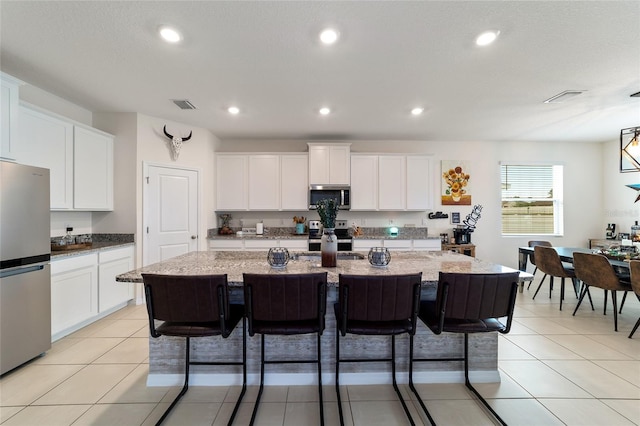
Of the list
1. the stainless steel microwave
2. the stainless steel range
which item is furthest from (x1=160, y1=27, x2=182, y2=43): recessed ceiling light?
the stainless steel range

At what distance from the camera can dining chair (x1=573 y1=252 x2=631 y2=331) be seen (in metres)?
3.07

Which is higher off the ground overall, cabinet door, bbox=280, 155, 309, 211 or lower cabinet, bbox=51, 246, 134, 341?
cabinet door, bbox=280, 155, 309, 211

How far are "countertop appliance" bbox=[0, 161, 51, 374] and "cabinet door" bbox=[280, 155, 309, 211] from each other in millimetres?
3026

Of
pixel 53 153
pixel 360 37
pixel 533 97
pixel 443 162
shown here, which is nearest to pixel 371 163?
pixel 443 162

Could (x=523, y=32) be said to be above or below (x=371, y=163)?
above

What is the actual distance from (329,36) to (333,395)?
262 centimetres

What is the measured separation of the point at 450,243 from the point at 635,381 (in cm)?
318

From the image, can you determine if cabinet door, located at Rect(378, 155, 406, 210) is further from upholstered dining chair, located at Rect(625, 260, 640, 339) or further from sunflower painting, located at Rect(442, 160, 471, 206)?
upholstered dining chair, located at Rect(625, 260, 640, 339)

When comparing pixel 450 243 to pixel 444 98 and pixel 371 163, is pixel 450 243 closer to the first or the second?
pixel 371 163

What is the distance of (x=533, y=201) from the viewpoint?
550cm

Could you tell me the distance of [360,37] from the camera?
214 centimetres

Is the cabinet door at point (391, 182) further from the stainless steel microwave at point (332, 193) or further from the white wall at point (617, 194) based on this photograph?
the white wall at point (617, 194)

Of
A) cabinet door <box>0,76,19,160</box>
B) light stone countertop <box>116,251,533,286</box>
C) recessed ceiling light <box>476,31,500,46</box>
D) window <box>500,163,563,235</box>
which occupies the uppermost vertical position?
recessed ceiling light <box>476,31,500,46</box>

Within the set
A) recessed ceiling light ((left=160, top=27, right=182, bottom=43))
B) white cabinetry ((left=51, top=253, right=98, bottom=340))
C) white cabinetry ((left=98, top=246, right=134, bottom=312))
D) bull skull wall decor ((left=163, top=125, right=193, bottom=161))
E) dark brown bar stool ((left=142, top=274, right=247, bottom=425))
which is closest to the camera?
dark brown bar stool ((left=142, top=274, right=247, bottom=425))
